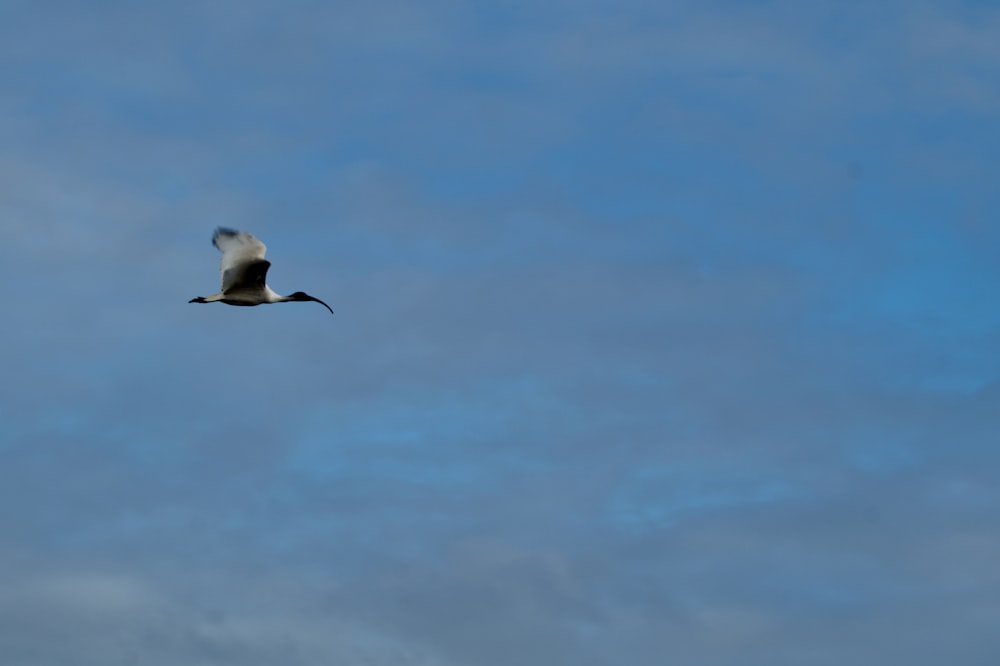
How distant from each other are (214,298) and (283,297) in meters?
4.74

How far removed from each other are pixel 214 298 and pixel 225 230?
3.43m

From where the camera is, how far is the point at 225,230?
122 m

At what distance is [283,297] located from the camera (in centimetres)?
12662

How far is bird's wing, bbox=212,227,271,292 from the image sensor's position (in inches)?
4808

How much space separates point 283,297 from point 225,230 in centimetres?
597

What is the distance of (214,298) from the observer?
404ft

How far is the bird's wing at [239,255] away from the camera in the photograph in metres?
122

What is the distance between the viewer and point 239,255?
4815 inches
